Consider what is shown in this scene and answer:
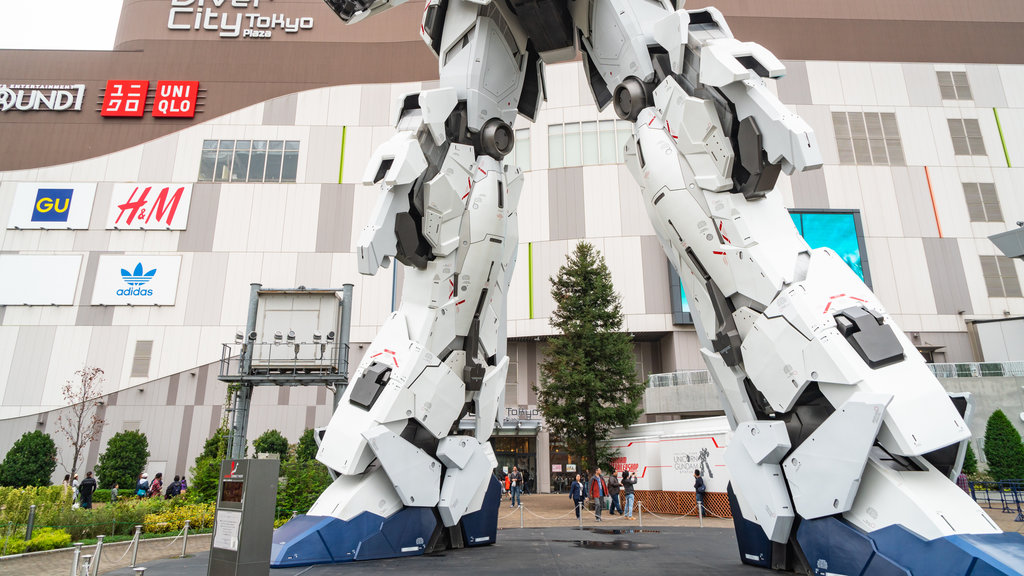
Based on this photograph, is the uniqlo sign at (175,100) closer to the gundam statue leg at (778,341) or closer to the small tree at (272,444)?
the small tree at (272,444)

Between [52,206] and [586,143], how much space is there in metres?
29.4

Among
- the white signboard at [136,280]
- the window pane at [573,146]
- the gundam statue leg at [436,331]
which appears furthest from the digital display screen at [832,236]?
the white signboard at [136,280]

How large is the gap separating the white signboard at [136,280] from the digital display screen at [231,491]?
28.3 m

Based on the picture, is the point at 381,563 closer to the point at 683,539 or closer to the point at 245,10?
the point at 683,539

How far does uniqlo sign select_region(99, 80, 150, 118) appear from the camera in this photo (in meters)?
31.7

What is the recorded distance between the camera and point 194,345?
91.9 ft

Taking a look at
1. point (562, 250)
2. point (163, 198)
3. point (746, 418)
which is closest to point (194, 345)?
point (163, 198)

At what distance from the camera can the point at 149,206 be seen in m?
30.0

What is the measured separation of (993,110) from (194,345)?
148 feet

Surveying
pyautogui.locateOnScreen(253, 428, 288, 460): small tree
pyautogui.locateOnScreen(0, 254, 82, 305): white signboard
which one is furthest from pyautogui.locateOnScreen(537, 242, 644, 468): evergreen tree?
pyautogui.locateOnScreen(0, 254, 82, 305): white signboard

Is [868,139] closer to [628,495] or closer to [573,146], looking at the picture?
[573,146]

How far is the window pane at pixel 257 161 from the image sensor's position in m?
30.9

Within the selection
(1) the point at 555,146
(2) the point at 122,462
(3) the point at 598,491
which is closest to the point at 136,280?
(2) the point at 122,462

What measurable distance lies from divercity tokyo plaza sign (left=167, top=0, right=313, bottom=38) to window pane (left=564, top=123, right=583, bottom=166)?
55.5 ft
